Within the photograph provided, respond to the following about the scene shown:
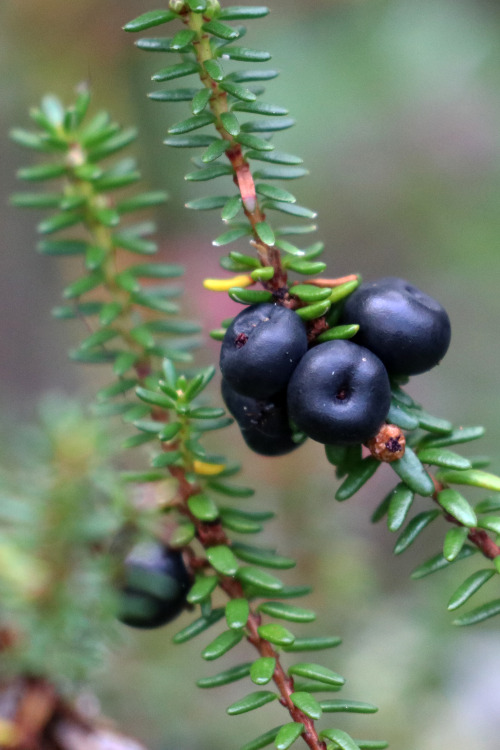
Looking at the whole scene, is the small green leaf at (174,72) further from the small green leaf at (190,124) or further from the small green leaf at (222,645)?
the small green leaf at (222,645)

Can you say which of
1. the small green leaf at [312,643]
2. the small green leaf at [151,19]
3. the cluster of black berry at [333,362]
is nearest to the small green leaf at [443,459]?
the cluster of black berry at [333,362]

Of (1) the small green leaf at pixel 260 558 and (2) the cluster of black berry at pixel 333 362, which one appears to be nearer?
(2) the cluster of black berry at pixel 333 362

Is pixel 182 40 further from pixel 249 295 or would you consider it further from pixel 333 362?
pixel 333 362

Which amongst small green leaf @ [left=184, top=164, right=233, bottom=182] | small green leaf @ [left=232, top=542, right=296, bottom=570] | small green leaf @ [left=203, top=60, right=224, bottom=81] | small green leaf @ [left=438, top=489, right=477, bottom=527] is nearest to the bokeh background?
small green leaf @ [left=232, top=542, right=296, bottom=570]

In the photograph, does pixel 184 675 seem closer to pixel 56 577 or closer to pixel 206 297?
pixel 56 577

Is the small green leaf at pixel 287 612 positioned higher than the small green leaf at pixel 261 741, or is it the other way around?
the small green leaf at pixel 287 612

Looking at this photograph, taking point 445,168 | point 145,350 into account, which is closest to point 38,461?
point 145,350

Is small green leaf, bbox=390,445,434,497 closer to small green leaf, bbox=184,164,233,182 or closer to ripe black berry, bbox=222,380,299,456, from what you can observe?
ripe black berry, bbox=222,380,299,456

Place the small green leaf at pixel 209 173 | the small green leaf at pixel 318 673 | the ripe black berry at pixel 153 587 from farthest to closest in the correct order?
the ripe black berry at pixel 153 587, the small green leaf at pixel 209 173, the small green leaf at pixel 318 673
